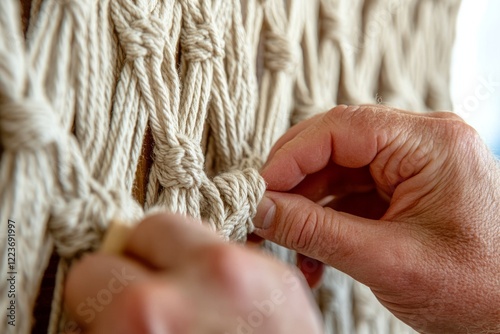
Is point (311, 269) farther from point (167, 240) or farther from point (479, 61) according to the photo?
point (479, 61)

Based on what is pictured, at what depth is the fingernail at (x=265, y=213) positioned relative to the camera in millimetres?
656

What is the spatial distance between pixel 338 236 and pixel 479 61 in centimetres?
72

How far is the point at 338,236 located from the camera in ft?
2.11

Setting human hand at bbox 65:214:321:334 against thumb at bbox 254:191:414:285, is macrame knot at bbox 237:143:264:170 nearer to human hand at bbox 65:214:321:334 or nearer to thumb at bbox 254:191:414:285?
thumb at bbox 254:191:414:285

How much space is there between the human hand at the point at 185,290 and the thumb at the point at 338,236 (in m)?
0.22

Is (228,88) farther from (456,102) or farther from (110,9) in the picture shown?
(456,102)

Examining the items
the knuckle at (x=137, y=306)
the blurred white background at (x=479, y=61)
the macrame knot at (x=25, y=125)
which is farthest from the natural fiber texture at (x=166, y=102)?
the blurred white background at (x=479, y=61)

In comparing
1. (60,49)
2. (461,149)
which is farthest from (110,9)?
(461,149)

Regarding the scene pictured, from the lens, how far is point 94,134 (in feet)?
1.73

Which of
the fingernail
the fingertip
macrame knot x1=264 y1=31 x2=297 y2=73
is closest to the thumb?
the fingernail

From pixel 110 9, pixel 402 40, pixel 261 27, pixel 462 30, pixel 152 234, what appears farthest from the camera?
pixel 462 30

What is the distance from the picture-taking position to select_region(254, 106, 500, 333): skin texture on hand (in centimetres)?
65

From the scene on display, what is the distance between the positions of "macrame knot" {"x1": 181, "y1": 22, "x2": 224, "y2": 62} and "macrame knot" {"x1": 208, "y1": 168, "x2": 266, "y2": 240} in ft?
0.51

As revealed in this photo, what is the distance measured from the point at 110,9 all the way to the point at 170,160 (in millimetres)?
180
